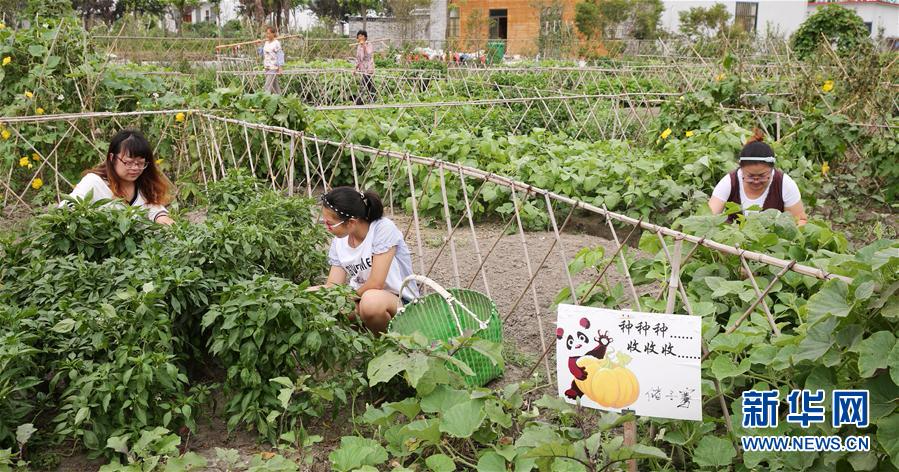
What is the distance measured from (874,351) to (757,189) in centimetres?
245

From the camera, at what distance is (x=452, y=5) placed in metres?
35.7

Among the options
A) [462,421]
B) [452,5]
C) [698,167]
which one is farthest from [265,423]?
[452,5]

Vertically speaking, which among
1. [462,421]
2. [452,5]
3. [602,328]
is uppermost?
[452,5]

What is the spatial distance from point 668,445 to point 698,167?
3545 millimetres

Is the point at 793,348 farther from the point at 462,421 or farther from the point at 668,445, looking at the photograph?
the point at 462,421

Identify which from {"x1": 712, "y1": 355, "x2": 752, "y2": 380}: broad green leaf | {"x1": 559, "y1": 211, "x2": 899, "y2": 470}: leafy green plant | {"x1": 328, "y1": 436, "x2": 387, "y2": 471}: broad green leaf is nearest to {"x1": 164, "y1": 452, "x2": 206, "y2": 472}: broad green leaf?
{"x1": 328, "y1": 436, "x2": 387, "y2": 471}: broad green leaf

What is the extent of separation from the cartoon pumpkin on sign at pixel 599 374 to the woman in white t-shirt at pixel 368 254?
1.16 meters

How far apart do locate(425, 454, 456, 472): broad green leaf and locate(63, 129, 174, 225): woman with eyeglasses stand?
226 centimetres

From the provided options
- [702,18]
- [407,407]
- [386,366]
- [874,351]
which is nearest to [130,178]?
[386,366]

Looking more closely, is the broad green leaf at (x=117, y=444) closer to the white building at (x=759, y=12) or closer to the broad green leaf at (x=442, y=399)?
the broad green leaf at (x=442, y=399)

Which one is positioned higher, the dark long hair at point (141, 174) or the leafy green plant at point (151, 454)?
the dark long hair at point (141, 174)

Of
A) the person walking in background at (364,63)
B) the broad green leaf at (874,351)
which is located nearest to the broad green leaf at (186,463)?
the broad green leaf at (874,351)

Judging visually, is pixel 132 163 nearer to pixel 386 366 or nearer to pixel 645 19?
pixel 386 366

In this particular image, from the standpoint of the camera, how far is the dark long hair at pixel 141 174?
440cm
